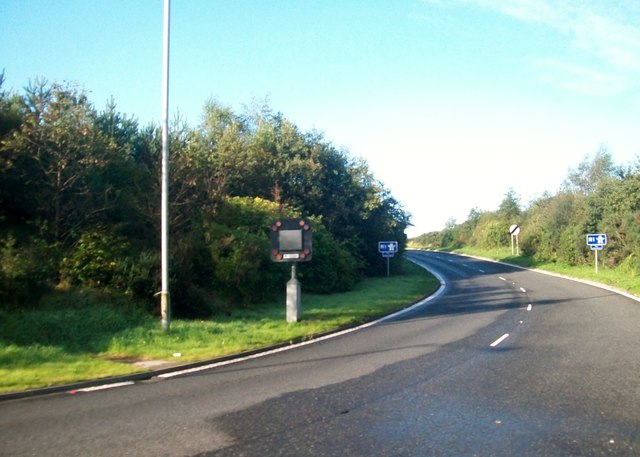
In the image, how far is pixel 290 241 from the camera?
2012 centimetres

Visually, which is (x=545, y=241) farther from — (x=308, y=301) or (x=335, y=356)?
(x=335, y=356)

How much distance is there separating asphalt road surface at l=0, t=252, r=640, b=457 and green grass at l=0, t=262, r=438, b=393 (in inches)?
45.2

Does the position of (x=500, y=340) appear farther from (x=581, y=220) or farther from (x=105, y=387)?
(x=581, y=220)

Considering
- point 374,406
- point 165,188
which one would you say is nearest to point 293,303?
point 165,188

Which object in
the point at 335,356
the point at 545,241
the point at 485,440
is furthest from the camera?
the point at 545,241

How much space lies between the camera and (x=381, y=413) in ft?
28.0

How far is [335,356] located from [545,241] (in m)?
52.2

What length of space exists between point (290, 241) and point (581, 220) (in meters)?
40.3

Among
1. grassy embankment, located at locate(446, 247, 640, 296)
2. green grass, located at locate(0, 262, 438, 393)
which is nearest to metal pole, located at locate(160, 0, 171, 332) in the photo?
green grass, located at locate(0, 262, 438, 393)

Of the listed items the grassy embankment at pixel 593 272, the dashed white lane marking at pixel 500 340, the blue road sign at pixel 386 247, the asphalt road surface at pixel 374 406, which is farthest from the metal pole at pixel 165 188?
the blue road sign at pixel 386 247

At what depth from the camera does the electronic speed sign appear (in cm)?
2006

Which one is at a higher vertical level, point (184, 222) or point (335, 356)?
point (184, 222)

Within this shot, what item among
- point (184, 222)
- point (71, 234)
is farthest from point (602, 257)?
point (71, 234)

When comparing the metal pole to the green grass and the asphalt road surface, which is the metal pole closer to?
the green grass
